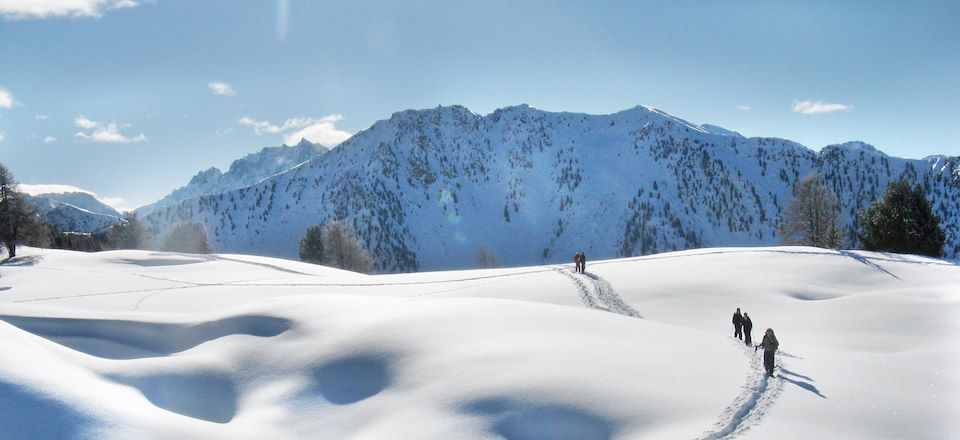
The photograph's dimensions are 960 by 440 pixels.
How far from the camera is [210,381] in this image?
49.1ft

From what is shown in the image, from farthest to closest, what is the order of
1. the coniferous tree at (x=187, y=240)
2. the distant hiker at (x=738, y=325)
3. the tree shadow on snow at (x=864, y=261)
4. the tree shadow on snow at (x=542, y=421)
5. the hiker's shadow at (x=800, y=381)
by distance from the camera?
1. the coniferous tree at (x=187, y=240)
2. the tree shadow on snow at (x=864, y=261)
3. the distant hiker at (x=738, y=325)
4. the hiker's shadow at (x=800, y=381)
5. the tree shadow on snow at (x=542, y=421)

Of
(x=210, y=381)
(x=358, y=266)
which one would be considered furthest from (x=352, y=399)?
(x=358, y=266)

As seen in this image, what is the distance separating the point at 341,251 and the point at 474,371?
66826 millimetres

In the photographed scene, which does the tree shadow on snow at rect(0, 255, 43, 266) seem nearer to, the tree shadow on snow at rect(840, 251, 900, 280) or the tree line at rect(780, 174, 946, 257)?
the tree shadow on snow at rect(840, 251, 900, 280)

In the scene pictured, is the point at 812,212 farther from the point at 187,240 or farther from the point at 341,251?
the point at 187,240

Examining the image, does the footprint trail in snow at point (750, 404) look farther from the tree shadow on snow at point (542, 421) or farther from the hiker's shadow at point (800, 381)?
the tree shadow on snow at point (542, 421)

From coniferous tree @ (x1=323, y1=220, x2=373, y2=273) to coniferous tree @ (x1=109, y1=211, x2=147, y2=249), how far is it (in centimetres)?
3150

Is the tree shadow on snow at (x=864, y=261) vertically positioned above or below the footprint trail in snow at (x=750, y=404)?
above

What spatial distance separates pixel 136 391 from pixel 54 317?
9.59m

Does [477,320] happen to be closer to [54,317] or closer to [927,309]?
[54,317]

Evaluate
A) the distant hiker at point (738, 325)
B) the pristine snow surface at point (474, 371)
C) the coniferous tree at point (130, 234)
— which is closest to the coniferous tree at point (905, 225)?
the pristine snow surface at point (474, 371)

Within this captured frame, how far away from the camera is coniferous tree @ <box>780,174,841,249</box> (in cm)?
5819

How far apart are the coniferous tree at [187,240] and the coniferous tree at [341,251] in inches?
829

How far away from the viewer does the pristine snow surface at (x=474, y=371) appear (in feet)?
36.5
